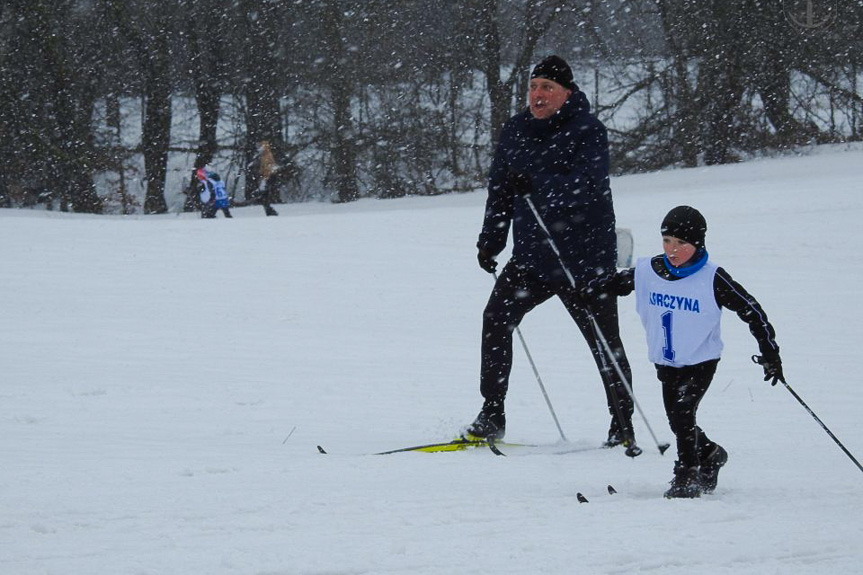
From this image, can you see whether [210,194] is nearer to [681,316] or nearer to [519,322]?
[519,322]

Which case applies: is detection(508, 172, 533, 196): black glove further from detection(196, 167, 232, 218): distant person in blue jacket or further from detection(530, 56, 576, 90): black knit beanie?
detection(196, 167, 232, 218): distant person in blue jacket

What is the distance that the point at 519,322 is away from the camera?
467cm

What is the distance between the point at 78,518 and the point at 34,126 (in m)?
22.0

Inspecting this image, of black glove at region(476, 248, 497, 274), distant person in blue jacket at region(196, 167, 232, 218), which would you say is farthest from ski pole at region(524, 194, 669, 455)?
distant person in blue jacket at region(196, 167, 232, 218)

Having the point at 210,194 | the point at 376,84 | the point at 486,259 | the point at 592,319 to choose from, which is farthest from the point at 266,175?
the point at 592,319

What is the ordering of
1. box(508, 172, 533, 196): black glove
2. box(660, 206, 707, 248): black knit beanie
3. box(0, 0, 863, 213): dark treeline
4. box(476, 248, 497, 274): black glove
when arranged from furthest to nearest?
box(0, 0, 863, 213): dark treeline, box(476, 248, 497, 274): black glove, box(508, 172, 533, 196): black glove, box(660, 206, 707, 248): black knit beanie

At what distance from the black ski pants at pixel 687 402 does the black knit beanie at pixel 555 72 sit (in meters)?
1.39

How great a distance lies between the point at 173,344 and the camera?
7.68 metres

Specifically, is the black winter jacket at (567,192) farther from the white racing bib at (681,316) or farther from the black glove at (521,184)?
the white racing bib at (681,316)

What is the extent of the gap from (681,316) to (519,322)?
3.29 ft

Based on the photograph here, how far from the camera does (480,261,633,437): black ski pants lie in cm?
460

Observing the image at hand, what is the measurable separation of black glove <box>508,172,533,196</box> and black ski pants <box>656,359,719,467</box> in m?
1.09

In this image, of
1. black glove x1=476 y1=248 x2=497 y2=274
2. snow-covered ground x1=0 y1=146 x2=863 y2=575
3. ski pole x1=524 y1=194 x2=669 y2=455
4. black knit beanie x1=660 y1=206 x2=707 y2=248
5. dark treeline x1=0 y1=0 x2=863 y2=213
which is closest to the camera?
snow-covered ground x1=0 y1=146 x2=863 y2=575

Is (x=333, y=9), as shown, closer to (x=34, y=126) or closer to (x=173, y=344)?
(x=34, y=126)
